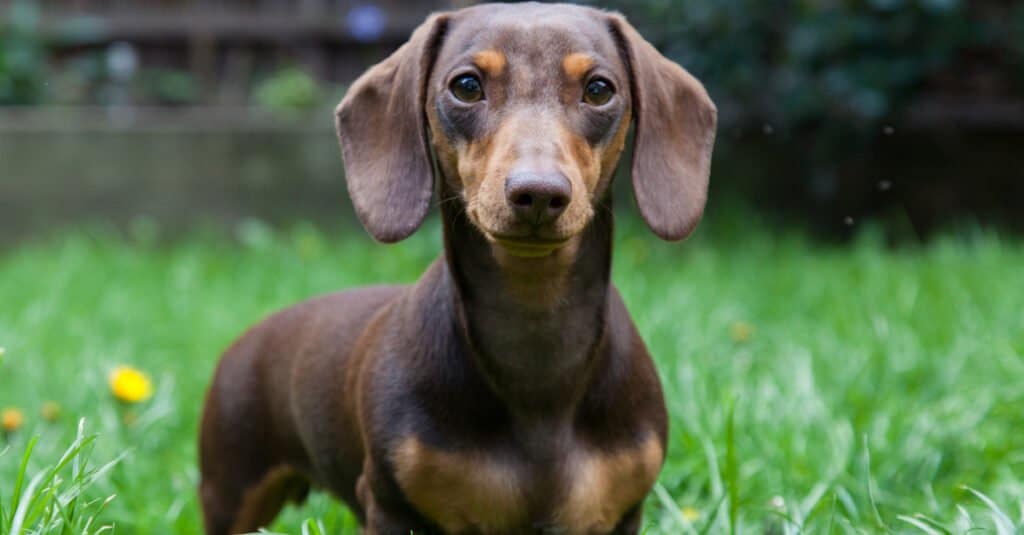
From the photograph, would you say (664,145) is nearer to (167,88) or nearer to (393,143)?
(393,143)

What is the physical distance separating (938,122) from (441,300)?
4800 mm

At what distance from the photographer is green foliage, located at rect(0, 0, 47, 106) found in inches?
287

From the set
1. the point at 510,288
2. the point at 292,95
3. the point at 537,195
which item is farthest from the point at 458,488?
the point at 292,95

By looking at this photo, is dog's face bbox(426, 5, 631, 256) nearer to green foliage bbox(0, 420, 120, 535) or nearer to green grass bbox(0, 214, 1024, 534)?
green grass bbox(0, 214, 1024, 534)

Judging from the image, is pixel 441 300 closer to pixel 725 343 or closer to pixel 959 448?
pixel 959 448

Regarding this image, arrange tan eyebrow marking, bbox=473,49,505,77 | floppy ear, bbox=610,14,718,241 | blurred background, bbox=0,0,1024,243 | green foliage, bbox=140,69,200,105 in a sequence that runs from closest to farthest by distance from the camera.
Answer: tan eyebrow marking, bbox=473,49,505,77, floppy ear, bbox=610,14,718,241, blurred background, bbox=0,0,1024,243, green foliage, bbox=140,69,200,105

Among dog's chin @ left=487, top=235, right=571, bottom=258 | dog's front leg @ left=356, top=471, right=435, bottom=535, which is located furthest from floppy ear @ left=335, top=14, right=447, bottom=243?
dog's front leg @ left=356, top=471, right=435, bottom=535

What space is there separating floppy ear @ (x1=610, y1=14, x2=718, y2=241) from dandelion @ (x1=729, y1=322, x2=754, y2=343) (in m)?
1.94

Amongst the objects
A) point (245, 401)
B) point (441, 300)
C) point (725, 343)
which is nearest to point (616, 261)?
point (725, 343)

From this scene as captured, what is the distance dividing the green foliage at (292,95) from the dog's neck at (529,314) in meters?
4.73

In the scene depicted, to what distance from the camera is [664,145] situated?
7.99ft

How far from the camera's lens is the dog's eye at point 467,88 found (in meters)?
2.30

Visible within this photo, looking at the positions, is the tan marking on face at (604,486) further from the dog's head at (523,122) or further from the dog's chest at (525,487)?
the dog's head at (523,122)

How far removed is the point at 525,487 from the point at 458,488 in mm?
124
